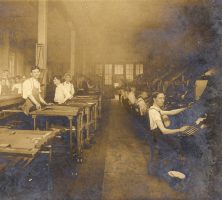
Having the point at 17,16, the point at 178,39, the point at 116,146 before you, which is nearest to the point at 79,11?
the point at 17,16

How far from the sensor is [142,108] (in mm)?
7168

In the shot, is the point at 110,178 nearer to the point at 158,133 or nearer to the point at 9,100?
the point at 158,133

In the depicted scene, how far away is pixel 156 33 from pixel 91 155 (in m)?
10.3

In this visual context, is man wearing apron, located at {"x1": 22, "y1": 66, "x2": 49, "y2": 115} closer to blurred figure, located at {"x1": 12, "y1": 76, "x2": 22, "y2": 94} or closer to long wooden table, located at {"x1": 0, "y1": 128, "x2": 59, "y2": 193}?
long wooden table, located at {"x1": 0, "y1": 128, "x2": 59, "y2": 193}

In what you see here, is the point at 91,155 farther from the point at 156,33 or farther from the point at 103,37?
the point at 103,37

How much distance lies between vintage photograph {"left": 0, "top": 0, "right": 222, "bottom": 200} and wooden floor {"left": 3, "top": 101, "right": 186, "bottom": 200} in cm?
2

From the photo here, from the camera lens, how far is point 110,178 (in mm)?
4039

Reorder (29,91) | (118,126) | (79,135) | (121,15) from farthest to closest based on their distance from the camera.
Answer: (121,15), (118,126), (29,91), (79,135)

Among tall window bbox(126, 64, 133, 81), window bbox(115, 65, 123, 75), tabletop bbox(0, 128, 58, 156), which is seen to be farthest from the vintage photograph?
window bbox(115, 65, 123, 75)

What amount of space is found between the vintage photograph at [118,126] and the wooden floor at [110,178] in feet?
0.05

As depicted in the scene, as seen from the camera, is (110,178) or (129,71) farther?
(129,71)

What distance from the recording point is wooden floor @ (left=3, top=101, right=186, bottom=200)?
3.47m

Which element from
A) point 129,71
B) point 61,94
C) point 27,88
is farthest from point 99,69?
point 27,88

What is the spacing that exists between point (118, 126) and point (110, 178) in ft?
14.3
